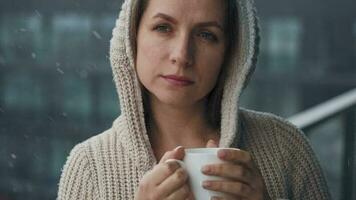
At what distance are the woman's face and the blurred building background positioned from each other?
19217 mm

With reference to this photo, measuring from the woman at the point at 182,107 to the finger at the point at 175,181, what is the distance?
0.20 metres

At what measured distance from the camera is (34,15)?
24.0m

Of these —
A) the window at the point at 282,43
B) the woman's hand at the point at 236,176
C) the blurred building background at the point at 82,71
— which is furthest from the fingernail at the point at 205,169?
the window at the point at 282,43

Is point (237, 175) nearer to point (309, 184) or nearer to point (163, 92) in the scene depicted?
point (163, 92)

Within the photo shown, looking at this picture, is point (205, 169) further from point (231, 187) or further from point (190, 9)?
point (190, 9)

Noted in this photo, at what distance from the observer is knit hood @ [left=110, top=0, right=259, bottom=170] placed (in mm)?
970

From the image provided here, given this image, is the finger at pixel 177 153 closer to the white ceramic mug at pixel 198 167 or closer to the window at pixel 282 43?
the white ceramic mug at pixel 198 167

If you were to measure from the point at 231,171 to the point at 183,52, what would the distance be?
8.4 inches

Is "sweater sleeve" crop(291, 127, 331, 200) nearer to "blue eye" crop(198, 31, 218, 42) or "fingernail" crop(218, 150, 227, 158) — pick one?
"blue eye" crop(198, 31, 218, 42)

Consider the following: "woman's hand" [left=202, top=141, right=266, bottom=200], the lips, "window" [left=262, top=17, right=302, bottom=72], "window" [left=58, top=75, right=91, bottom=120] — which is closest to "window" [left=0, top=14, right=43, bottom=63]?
"window" [left=58, top=75, right=91, bottom=120]

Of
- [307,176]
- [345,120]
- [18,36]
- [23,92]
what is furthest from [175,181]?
[18,36]

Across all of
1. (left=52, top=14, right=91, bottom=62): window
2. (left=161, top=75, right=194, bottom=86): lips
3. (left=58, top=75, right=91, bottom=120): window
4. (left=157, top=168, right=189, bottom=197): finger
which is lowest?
(left=157, top=168, right=189, bottom=197): finger

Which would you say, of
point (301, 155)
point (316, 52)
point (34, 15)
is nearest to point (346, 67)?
point (316, 52)

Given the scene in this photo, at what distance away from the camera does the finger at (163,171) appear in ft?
2.37
